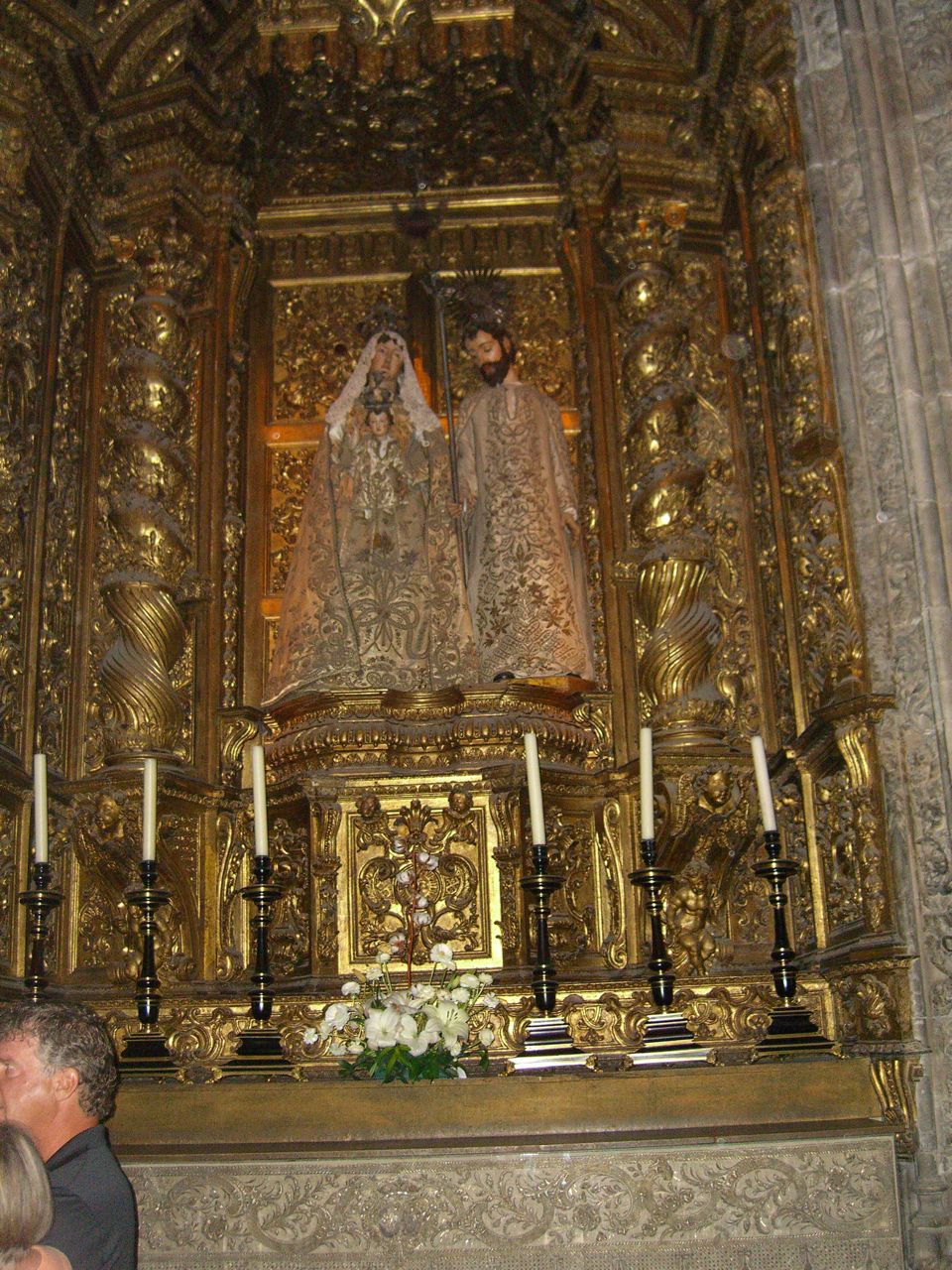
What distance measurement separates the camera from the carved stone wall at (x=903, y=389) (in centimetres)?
548

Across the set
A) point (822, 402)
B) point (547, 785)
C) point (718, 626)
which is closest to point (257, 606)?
point (547, 785)

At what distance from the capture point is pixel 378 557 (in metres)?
7.44

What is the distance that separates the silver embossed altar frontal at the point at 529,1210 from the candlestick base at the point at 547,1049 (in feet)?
2.21

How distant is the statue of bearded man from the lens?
7.21 meters

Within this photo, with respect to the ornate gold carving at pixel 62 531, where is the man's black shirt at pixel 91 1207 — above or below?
below

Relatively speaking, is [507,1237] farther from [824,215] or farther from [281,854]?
[824,215]

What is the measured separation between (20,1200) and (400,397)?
5.69 m

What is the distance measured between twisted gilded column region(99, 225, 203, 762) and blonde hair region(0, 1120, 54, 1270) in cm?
422

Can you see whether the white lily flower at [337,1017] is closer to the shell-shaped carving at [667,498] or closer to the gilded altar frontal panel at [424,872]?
the gilded altar frontal panel at [424,872]

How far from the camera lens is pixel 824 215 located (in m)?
6.71

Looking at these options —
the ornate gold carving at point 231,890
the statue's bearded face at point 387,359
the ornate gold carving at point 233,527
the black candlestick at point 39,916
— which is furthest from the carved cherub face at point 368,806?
the statue's bearded face at point 387,359

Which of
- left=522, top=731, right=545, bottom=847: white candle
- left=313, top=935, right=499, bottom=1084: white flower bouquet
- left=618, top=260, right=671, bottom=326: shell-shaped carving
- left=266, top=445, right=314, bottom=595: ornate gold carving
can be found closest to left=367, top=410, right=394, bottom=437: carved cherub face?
left=266, top=445, right=314, bottom=595: ornate gold carving

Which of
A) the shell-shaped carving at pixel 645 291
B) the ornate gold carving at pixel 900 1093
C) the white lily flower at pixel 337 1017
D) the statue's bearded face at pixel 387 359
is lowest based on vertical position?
the ornate gold carving at pixel 900 1093

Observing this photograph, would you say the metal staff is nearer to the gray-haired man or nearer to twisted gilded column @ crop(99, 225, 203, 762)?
twisted gilded column @ crop(99, 225, 203, 762)
